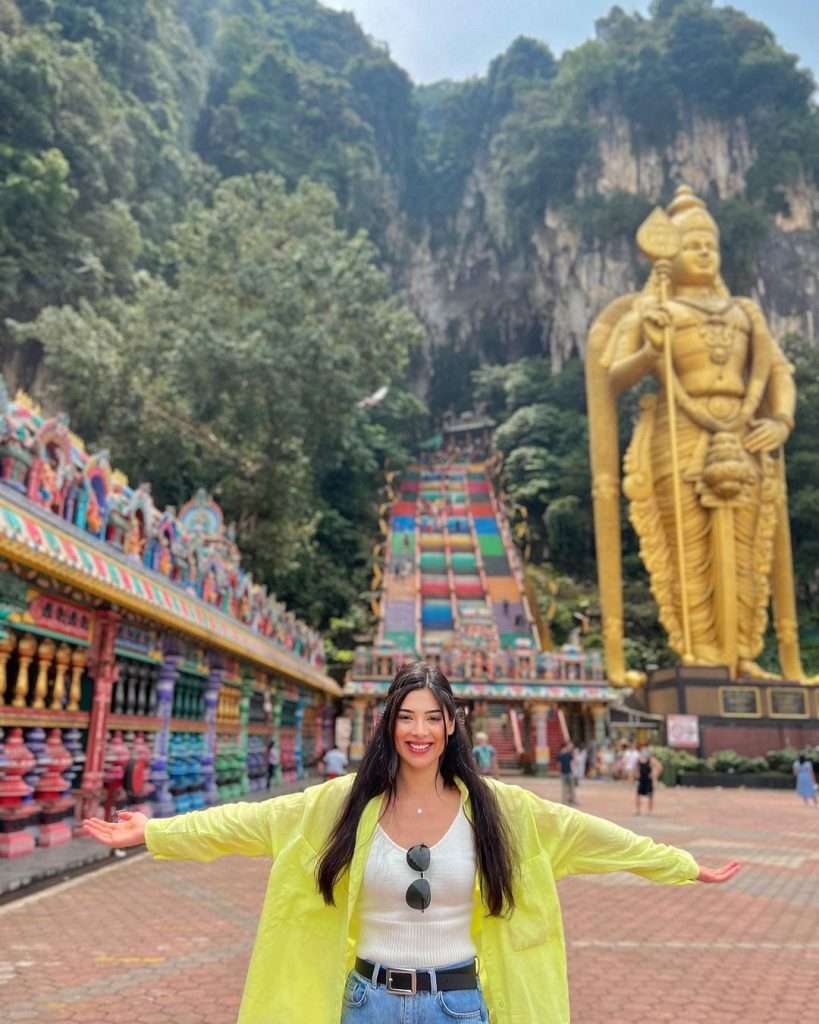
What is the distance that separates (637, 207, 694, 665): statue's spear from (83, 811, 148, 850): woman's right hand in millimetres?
19152

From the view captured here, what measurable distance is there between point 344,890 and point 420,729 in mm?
346

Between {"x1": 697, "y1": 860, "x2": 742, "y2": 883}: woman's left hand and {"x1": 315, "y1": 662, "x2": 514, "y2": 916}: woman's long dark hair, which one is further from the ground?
{"x1": 315, "y1": 662, "x2": 514, "y2": 916}: woman's long dark hair

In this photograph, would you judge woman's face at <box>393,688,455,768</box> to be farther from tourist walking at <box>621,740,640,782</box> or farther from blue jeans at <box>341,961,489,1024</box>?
tourist walking at <box>621,740,640,782</box>

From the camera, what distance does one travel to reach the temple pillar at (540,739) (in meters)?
18.4

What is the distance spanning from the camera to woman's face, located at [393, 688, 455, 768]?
1.67 metres

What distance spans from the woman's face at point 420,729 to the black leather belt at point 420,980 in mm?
370

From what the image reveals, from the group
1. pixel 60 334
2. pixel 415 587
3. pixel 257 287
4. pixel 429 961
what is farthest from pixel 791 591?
pixel 429 961

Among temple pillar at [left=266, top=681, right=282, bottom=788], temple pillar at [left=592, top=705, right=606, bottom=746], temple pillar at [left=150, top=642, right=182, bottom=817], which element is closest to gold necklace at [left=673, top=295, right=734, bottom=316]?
temple pillar at [left=592, top=705, right=606, bottom=746]

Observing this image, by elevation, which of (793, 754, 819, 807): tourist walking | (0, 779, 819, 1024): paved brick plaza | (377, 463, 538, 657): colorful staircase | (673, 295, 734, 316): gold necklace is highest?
(673, 295, 734, 316): gold necklace

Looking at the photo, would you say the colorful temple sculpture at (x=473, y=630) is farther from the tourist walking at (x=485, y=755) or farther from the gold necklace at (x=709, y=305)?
the gold necklace at (x=709, y=305)

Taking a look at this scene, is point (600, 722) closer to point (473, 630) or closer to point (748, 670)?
point (748, 670)

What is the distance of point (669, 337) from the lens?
20.1m

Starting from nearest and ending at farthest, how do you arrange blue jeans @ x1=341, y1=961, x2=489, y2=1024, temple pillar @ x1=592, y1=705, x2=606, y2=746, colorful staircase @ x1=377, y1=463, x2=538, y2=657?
blue jeans @ x1=341, y1=961, x2=489, y2=1024 → temple pillar @ x1=592, y1=705, x2=606, y2=746 → colorful staircase @ x1=377, y1=463, x2=538, y2=657

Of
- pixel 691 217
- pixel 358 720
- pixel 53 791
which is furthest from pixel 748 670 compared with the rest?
pixel 53 791
